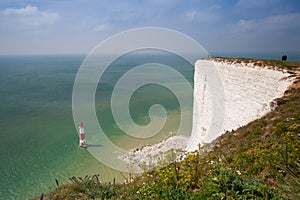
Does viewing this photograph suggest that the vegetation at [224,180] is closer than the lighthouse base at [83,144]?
Yes

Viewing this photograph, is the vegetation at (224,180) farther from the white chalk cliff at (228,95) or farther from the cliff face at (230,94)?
the cliff face at (230,94)

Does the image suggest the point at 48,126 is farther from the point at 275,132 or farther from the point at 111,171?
the point at 275,132

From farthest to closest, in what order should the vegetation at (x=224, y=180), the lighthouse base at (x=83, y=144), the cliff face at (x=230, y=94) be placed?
the lighthouse base at (x=83, y=144)
the cliff face at (x=230, y=94)
the vegetation at (x=224, y=180)

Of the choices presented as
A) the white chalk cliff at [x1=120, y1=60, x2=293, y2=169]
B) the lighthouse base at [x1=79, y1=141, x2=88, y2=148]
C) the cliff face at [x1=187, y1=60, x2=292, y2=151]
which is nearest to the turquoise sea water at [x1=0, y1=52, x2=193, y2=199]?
the lighthouse base at [x1=79, y1=141, x2=88, y2=148]

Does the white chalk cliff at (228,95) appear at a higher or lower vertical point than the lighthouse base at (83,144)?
higher

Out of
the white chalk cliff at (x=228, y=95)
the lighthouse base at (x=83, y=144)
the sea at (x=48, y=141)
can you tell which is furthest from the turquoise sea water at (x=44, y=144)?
the white chalk cliff at (x=228, y=95)

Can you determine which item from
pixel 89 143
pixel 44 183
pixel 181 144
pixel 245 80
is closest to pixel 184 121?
pixel 181 144

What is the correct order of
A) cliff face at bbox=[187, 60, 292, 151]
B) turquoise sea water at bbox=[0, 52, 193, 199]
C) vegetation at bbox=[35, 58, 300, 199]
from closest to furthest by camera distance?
vegetation at bbox=[35, 58, 300, 199] < cliff face at bbox=[187, 60, 292, 151] < turquoise sea water at bbox=[0, 52, 193, 199]

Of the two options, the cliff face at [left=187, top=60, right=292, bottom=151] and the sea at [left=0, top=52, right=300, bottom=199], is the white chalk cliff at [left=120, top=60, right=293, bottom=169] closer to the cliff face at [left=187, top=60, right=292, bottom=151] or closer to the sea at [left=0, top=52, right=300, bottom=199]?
the cliff face at [left=187, top=60, right=292, bottom=151]
